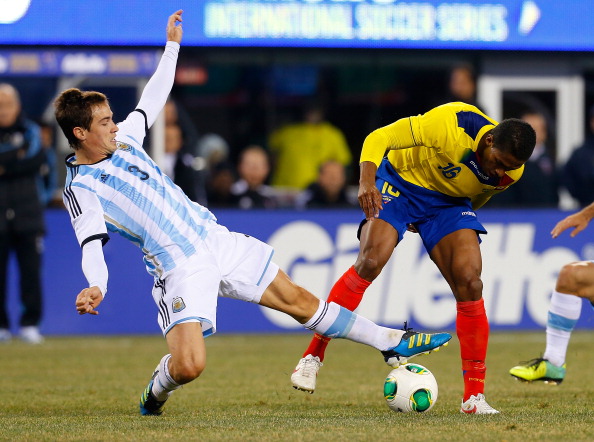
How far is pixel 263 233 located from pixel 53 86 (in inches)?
110

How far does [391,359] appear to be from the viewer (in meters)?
6.69

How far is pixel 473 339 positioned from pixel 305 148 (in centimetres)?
702

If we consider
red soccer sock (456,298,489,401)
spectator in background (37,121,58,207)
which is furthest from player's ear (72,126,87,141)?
spectator in background (37,121,58,207)

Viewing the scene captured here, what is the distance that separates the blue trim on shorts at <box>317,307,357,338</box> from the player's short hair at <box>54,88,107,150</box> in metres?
1.67

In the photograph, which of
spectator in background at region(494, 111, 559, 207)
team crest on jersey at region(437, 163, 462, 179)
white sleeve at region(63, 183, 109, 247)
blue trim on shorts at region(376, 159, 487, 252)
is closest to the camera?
white sleeve at region(63, 183, 109, 247)

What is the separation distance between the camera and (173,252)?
6527 millimetres

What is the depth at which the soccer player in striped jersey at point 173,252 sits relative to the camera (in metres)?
6.41

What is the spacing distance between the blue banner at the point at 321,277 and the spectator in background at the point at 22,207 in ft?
1.39

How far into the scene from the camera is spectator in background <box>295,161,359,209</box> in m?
12.8

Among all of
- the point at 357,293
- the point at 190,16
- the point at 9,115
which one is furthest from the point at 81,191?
the point at 190,16

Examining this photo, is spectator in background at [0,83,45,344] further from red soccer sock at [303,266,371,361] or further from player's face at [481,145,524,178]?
player's face at [481,145,524,178]

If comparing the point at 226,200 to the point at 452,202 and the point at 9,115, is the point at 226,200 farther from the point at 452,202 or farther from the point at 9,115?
the point at 452,202

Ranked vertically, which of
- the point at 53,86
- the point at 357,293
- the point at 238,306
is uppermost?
the point at 53,86

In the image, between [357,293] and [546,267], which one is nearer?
[357,293]
